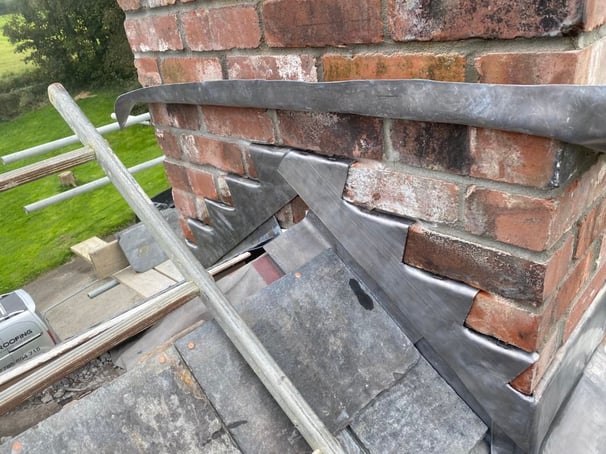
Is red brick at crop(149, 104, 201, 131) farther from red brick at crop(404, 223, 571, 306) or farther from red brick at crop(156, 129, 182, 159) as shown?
red brick at crop(404, 223, 571, 306)

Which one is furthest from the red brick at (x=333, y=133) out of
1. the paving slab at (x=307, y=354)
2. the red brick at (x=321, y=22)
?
the paving slab at (x=307, y=354)

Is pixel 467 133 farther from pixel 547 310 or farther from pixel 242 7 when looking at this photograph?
pixel 242 7

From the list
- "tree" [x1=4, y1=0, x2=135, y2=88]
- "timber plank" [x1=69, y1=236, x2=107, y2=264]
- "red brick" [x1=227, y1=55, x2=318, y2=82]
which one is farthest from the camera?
"tree" [x1=4, y1=0, x2=135, y2=88]

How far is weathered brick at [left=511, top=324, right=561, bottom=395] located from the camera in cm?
88

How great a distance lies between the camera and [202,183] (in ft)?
4.88

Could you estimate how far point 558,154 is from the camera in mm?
699

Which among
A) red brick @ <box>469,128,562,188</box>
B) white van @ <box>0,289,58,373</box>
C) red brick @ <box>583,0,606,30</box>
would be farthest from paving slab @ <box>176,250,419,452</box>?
white van @ <box>0,289,58,373</box>

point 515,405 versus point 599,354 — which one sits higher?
point 515,405

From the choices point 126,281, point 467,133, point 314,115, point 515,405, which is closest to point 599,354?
point 515,405

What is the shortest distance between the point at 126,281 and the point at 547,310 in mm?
3628

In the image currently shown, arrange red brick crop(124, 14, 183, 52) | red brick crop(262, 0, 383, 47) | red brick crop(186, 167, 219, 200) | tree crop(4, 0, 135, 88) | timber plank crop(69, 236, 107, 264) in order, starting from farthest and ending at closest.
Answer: tree crop(4, 0, 135, 88), timber plank crop(69, 236, 107, 264), red brick crop(186, 167, 219, 200), red brick crop(124, 14, 183, 52), red brick crop(262, 0, 383, 47)

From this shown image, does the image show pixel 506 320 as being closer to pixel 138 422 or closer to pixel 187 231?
pixel 138 422

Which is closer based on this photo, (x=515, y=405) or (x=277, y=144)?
(x=515, y=405)

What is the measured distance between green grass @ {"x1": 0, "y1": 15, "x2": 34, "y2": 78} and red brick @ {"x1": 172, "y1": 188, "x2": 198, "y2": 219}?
1246 centimetres
